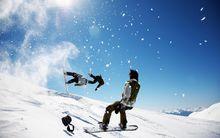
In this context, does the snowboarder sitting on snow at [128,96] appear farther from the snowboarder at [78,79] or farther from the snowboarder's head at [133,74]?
the snowboarder at [78,79]

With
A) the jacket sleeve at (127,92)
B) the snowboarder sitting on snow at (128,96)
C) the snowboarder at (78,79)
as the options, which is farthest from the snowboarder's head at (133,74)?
the snowboarder at (78,79)

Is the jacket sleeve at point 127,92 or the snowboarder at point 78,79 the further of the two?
the snowboarder at point 78,79

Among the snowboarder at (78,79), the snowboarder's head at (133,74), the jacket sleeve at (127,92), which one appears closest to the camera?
the jacket sleeve at (127,92)

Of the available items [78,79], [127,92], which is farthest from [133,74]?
[78,79]

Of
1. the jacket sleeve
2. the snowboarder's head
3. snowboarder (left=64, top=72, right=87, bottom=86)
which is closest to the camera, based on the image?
the jacket sleeve

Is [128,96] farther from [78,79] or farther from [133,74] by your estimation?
[78,79]

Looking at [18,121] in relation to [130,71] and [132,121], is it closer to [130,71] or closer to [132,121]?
[130,71]

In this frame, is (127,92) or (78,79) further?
(78,79)

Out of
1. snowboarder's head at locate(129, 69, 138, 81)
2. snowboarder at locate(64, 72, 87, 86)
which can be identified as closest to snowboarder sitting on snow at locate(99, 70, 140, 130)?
snowboarder's head at locate(129, 69, 138, 81)

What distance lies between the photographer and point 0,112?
20562mm

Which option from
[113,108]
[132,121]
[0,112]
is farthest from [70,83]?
[132,121]

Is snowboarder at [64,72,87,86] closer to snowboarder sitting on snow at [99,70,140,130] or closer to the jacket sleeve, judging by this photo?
snowboarder sitting on snow at [99,70,140,130]

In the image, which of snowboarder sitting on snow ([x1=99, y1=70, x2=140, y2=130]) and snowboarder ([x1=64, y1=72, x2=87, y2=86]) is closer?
snowboarder sitting on snow ([x1=99, y1=70, x2=140, y2=130])

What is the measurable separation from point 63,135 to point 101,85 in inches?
203
